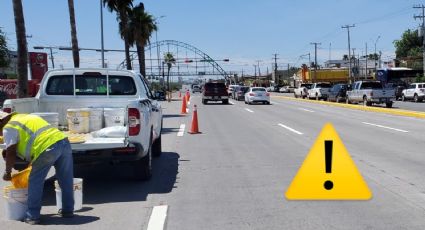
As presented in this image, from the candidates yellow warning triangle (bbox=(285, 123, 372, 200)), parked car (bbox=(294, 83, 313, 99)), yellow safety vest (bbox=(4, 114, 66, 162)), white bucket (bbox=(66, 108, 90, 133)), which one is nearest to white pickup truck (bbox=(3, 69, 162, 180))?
white bucket (bbox=(66, 108, 90, 133))

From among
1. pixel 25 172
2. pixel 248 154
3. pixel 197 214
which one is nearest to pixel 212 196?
pixel 197 214

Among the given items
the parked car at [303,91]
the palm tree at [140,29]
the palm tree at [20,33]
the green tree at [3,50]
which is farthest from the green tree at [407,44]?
the palm tree at [20,33]

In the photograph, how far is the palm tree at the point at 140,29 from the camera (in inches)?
2005

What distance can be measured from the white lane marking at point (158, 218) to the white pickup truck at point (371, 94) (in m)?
33.7

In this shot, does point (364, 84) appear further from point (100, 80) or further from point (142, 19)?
point (100, 80)

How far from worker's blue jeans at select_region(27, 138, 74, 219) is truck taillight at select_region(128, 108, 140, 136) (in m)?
1.56

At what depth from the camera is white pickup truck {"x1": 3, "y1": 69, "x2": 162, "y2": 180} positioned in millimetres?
8523

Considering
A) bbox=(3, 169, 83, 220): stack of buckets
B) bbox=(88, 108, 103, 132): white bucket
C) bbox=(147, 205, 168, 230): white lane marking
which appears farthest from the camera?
bbox=(88, 108, 103, 132): white bucket

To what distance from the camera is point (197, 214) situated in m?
7.11

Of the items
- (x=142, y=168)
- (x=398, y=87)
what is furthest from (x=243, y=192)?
(x=398, y=87)

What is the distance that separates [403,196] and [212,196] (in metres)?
2.67

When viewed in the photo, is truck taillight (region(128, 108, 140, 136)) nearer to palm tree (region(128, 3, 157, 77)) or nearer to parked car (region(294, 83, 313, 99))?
palm tree (region(128, 3, 157, 77))

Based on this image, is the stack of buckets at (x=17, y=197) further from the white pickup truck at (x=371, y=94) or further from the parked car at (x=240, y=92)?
the parked car at (x=240, y=92)

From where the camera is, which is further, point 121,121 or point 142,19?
point 142,19
